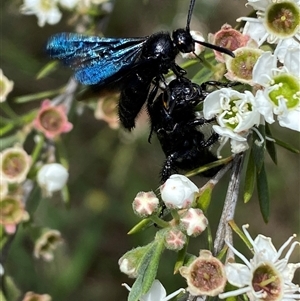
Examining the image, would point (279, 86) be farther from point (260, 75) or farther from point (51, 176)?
point (51, 176)

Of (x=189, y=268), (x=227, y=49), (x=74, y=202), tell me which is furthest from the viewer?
(x=74, y=202)

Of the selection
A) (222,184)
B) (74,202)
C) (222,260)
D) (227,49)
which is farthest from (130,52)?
(74,202)

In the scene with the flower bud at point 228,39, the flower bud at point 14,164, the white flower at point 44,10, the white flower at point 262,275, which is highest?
the white flower at point 44,10

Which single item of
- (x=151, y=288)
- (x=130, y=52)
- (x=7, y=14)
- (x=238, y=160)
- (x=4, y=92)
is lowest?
(x=151, y=288)

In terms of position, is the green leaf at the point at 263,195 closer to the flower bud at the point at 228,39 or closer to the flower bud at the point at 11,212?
the flower bud at the point at 228,39

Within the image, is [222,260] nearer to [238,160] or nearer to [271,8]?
[238,160]

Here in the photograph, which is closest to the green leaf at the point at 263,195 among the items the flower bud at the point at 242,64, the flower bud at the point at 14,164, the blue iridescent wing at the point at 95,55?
the flower bud at the point at 242,64
